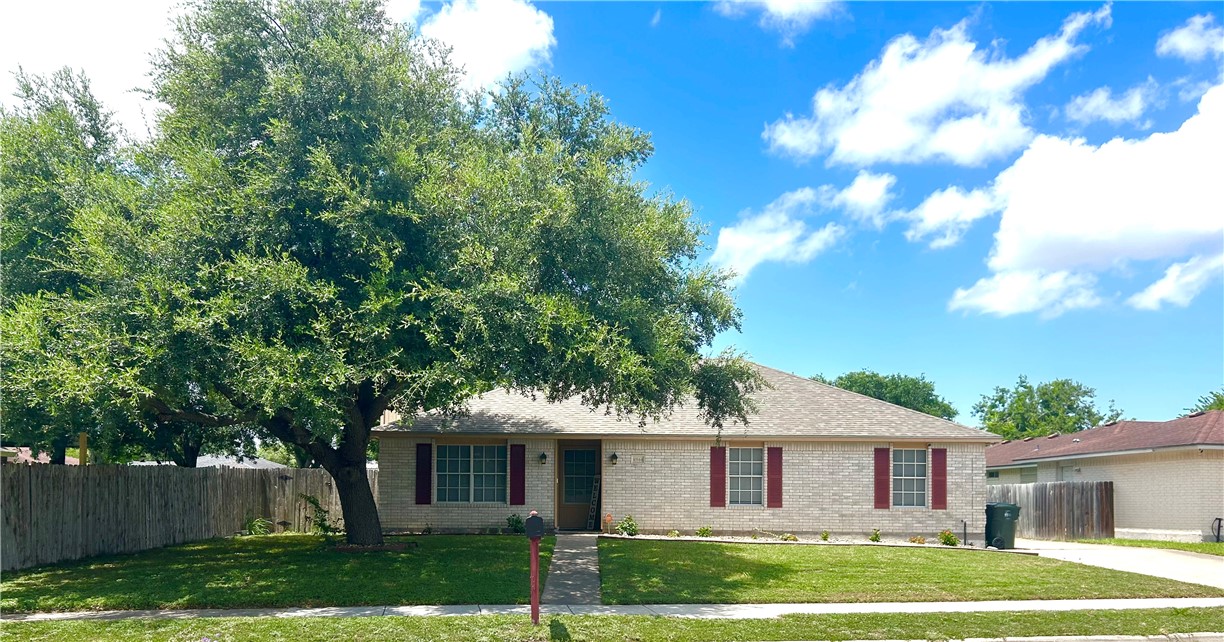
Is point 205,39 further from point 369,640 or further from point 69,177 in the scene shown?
point 369,640

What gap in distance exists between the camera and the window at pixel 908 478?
864 inches

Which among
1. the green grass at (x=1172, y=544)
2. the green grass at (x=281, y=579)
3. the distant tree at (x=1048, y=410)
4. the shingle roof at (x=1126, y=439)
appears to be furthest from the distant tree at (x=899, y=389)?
the green grass at (x=281, y=579)

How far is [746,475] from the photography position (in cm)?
2205

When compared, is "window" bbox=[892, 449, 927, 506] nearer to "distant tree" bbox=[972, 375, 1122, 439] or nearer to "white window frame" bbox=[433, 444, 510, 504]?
"white window frame" bbox=[433, 444, 510, 504]

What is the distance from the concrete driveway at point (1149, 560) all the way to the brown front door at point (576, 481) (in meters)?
10.5

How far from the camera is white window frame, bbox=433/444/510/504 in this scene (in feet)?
72.0

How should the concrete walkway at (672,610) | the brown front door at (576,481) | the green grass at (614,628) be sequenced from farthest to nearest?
1. the brown front door at (576,481)
2. the concrete walkway at (672,610)
3. the green grass at (614,628)

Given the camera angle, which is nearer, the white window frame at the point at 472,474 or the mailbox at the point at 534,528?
the mailbox at the point at 534,528

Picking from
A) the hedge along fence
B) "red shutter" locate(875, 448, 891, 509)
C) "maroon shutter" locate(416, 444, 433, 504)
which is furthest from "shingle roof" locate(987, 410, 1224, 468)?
the hedge along fence

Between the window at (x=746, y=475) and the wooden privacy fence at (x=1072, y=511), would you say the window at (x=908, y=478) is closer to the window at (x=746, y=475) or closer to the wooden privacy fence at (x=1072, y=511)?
the window at (x=746, y=475)

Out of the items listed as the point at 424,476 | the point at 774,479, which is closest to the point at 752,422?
the point at 774,479

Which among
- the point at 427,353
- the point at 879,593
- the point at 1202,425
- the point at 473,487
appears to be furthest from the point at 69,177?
the point at 1202,425

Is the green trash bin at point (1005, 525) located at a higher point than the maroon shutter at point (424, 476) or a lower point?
lower

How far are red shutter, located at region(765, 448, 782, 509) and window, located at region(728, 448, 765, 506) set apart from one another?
176 mm
